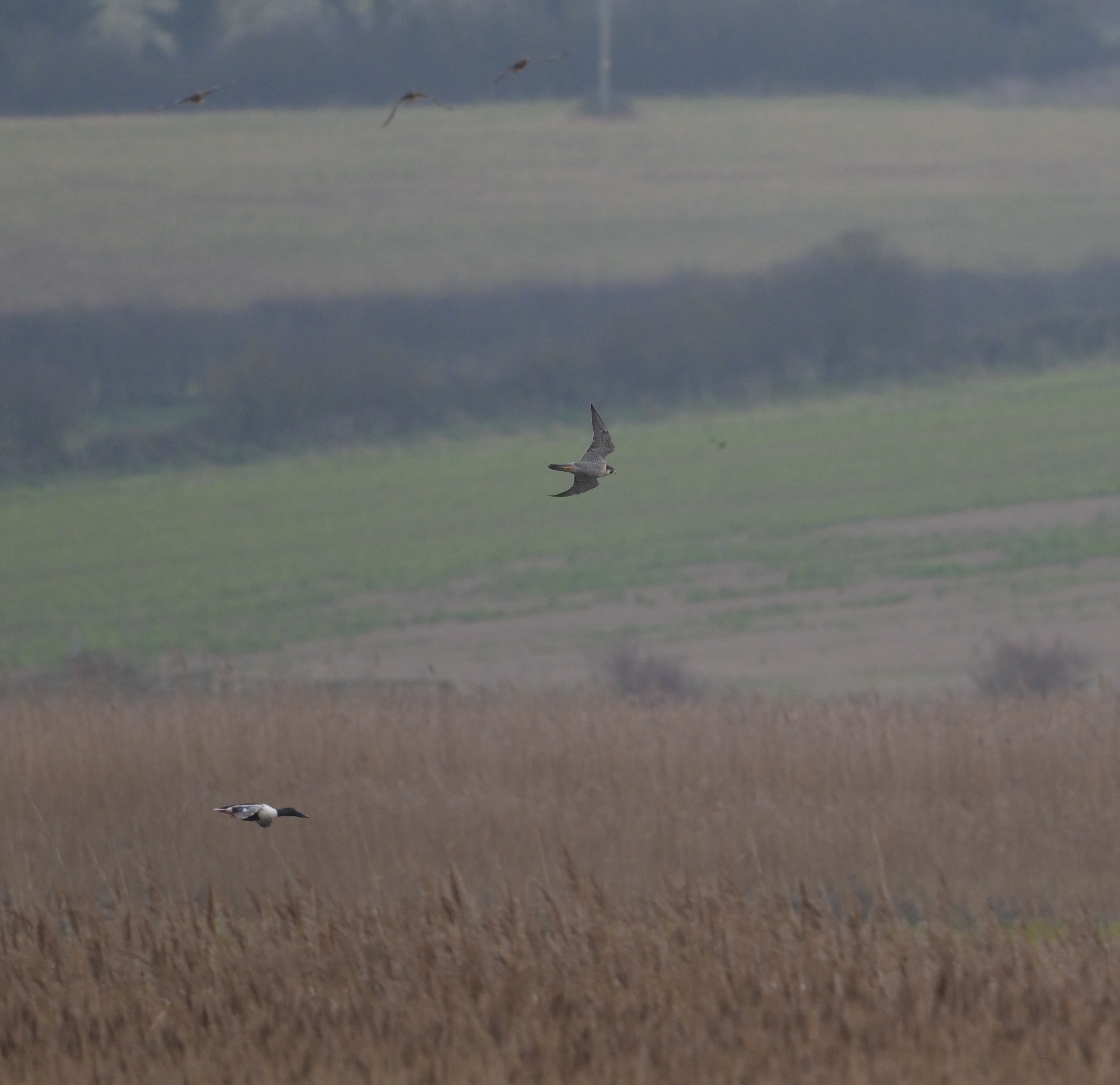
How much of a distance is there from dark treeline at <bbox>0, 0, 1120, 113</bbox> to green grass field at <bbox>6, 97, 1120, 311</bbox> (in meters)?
1.02

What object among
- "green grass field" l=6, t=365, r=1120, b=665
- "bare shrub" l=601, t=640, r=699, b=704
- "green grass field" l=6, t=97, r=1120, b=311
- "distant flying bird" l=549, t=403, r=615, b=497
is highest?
"green grass field" l=6, t=97, r=1120, b=311

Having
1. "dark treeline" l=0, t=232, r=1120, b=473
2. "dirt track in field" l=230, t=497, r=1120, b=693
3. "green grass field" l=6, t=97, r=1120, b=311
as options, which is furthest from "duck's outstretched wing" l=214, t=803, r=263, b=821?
"green grass field" l=6, t=97, r=1120, b=311

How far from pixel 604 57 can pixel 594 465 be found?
5566cm

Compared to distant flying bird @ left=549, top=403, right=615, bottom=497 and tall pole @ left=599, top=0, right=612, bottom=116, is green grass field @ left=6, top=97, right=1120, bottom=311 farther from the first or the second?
distant flying bird @ left=549, top=403, right=615, bottom=497

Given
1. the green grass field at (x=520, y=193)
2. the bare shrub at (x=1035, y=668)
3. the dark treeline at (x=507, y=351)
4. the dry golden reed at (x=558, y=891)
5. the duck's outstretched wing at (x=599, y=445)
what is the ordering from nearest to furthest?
the duck's outstretched wing at (x=599, y=445) → the dry golden reed at (x=558, y=891) → the bare shrub at (x=1035, y=668) → the dark treeline at (x=507, y=351) → the green grass field at (x=520, y=193)

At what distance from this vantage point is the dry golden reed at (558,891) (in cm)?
907

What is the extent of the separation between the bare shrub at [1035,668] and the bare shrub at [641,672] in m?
5.05

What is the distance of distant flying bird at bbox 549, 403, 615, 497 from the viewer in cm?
649

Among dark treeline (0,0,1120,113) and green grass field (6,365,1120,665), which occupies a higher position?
dark treeline (0,0,1120,113)

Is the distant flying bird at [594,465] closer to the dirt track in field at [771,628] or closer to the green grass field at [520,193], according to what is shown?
the dirt track in field at [771,628]

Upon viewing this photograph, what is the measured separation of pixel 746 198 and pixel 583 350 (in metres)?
8.65

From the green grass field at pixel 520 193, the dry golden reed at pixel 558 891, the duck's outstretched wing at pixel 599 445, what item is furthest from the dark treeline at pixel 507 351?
the duck's outstretched wing at pixel 599 445

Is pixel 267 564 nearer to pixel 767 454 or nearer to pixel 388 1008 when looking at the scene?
pixel 767 454

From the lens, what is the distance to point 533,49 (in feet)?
184
